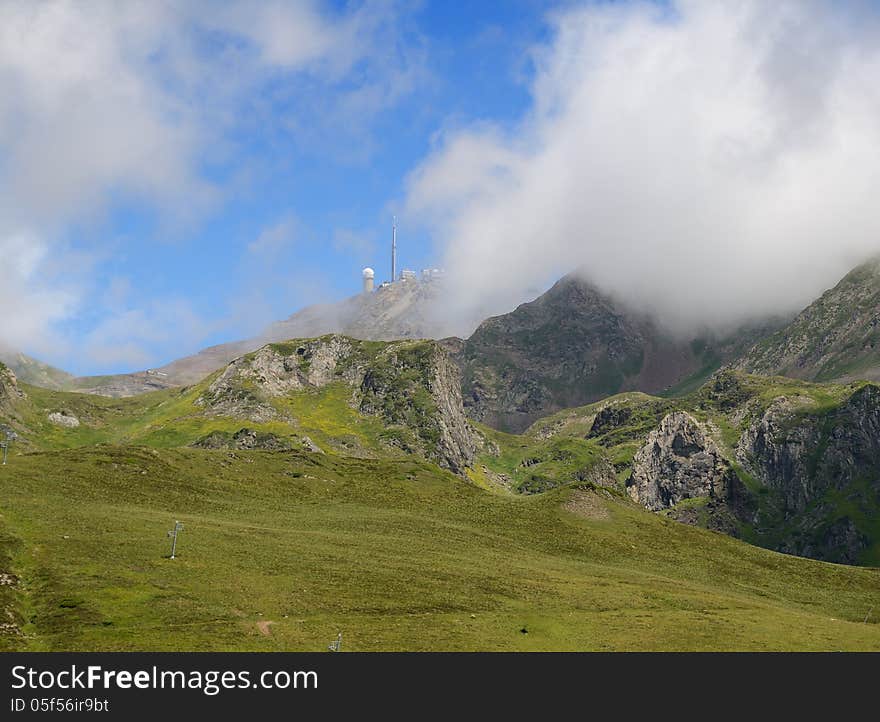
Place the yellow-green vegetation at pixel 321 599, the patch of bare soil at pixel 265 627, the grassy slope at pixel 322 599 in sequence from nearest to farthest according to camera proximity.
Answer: the yellow-green vegetation at pixel 321 599, the patch of bare soil at pixel 265 627, the grassy slope at pixel 322 599

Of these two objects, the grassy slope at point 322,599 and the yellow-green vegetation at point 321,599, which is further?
the grassy slope at point 322,599

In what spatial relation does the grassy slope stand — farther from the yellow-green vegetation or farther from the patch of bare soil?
the patch of bare soil

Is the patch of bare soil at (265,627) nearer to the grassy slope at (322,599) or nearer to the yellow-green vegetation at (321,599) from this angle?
the grassy slope at (322,599)

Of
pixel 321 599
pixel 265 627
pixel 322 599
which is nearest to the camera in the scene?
pixel 265 627

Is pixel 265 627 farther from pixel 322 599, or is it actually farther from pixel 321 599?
pixel 322 599

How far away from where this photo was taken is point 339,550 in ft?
604

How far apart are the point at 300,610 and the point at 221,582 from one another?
15432 mm

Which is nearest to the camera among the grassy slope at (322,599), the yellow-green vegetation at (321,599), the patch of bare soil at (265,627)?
the yellow-green vegetation at (321,599)

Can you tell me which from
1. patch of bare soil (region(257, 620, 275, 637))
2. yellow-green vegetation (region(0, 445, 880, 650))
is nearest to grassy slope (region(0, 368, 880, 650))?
yellow-green vegetation (region(0, 445, 880, 650))

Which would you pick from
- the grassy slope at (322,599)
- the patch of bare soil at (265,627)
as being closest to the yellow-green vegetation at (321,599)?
the grassy slope at (322,599)

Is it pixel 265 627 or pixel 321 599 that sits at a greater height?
pixel 321 599

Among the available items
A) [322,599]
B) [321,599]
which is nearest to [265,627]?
[321,599]

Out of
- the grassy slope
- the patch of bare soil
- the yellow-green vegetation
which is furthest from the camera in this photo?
the grassy slope
